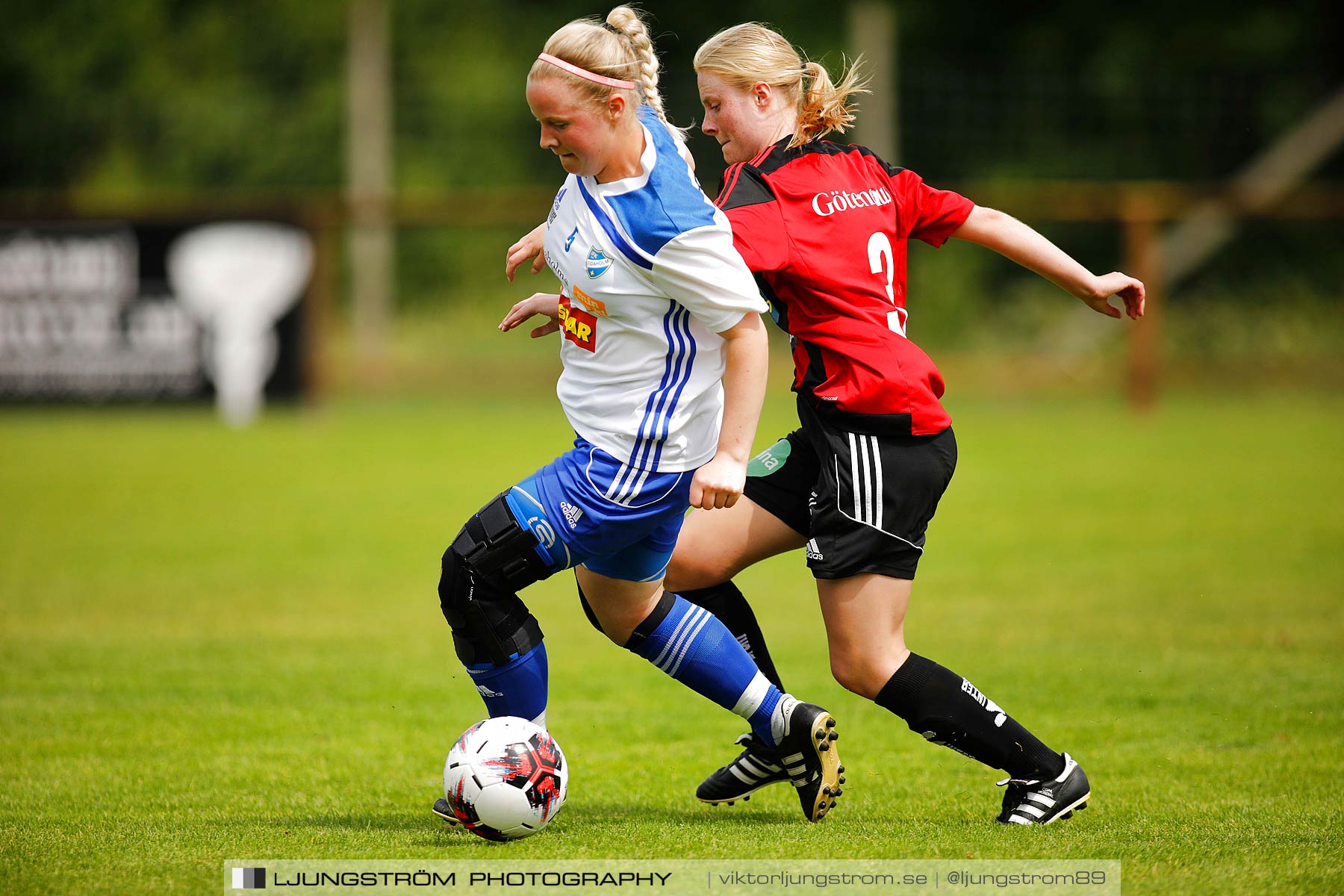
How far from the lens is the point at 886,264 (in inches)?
145

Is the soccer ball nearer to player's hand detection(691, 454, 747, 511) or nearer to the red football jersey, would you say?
player's hand detection(691, 454, 747, 511)

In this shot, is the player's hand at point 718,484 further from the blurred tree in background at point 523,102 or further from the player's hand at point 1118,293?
the blurred tree in background at point 523,102

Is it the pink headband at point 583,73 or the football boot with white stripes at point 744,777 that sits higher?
the pink headband at point 583,73

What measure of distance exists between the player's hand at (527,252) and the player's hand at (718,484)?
0.79m

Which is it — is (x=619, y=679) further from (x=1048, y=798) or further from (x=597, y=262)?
(x=597, y=262)

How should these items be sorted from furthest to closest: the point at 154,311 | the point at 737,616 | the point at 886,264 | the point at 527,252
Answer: the point at 154,311 < the point at 737,616 < the point at 527,252 < the point at 886,264

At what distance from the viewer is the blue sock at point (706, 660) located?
372cm

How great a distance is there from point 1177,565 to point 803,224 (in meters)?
5.07

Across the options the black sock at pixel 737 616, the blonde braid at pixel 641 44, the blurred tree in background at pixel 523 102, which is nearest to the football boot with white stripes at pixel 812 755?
the black sock at pixel 737 616

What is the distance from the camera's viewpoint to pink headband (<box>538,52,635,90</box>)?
3.25m

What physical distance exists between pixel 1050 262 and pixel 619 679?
110 inches

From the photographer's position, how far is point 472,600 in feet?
11.4

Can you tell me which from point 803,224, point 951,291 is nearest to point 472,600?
point 803,224

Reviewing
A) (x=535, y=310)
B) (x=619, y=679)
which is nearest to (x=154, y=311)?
(x=619, y=679)
